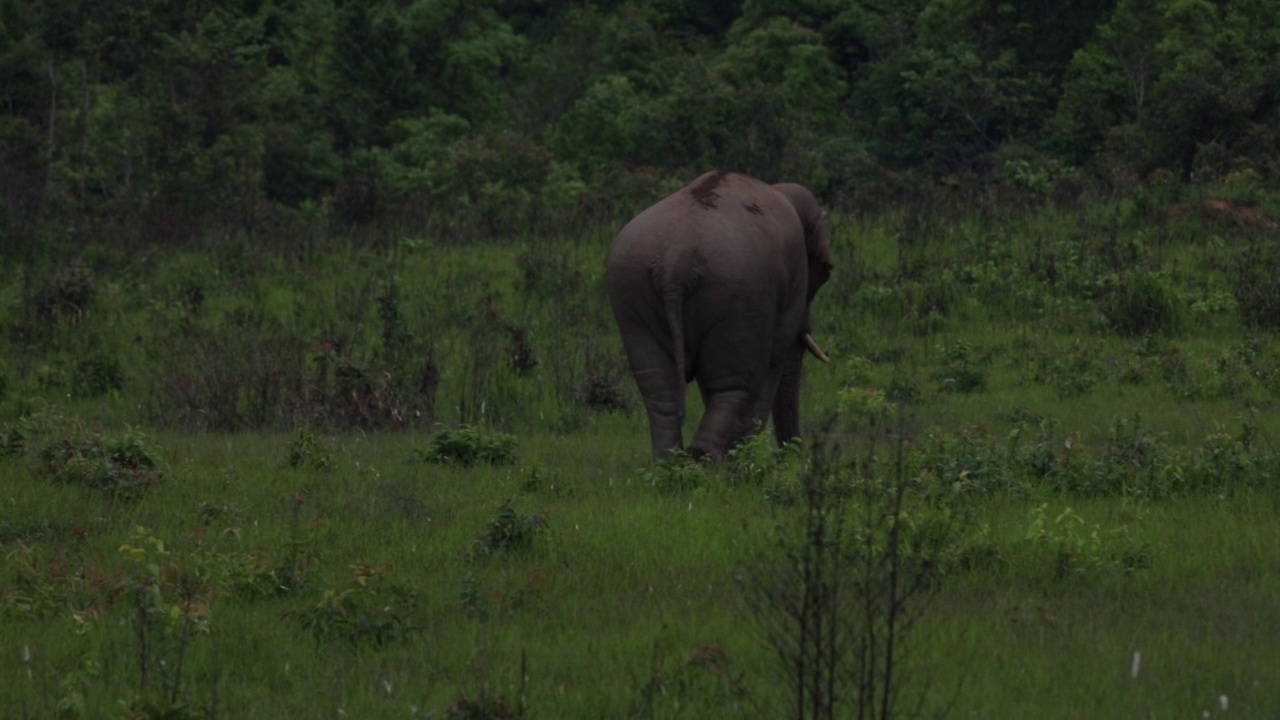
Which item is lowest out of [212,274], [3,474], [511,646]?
[212,274]

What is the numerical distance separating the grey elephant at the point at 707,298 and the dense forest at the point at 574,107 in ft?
37.3

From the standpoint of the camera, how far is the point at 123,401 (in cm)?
1576

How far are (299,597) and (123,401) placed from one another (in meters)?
8.91

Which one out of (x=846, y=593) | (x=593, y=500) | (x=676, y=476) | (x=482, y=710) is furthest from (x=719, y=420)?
(x=482, y=710)

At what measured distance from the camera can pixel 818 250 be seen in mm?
12500

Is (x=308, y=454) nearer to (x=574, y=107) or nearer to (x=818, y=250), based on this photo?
(x=818, y=250)

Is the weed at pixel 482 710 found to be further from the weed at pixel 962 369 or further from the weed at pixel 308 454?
the weed at pixel 962 369

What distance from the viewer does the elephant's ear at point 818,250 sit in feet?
40.8

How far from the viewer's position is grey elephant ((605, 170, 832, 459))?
1058 cm

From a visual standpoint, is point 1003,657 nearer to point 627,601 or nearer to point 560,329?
point 627,601

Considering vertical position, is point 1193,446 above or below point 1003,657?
below

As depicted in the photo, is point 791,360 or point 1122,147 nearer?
point 791,360

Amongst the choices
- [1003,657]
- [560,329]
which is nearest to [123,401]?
[560,329]

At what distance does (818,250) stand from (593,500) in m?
3.62
